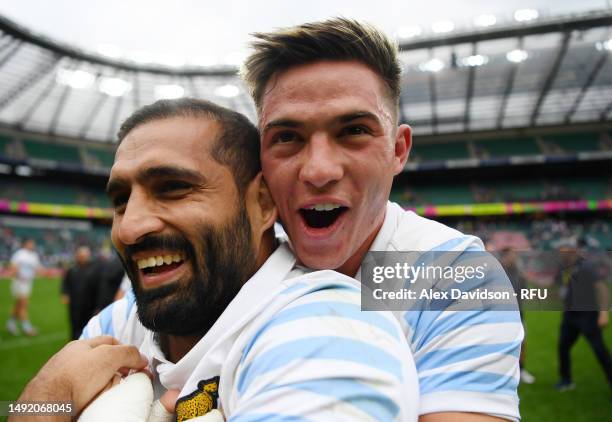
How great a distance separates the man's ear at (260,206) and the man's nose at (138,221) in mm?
315

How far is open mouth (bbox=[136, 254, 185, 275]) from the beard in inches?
1.2

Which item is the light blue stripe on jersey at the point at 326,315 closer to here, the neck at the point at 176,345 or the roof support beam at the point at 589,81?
the neck at the point at 176,345

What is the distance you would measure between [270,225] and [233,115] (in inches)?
16.3

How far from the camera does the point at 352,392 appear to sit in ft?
2.86

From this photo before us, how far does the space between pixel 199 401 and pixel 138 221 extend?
54 centimetres

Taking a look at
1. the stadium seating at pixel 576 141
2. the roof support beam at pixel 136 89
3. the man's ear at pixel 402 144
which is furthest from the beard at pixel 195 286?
the stadium seating at pixel 576 141

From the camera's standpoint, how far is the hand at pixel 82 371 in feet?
4.17

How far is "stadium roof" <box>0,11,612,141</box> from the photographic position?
893 inches

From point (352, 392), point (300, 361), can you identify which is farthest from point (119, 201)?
point (352, 392)

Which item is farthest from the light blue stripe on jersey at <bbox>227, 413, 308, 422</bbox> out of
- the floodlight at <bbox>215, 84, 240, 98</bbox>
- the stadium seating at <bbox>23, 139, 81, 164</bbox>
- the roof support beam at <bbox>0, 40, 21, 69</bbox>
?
the stadium seating at <bbox>23, 139, 81, 164</bbox>

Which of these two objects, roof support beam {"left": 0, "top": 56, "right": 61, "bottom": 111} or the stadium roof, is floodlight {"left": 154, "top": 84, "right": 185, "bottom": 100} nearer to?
the stadium roof

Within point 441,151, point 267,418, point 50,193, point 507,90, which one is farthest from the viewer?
point 50,193

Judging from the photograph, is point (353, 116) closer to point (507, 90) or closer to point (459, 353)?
point (459, 353)

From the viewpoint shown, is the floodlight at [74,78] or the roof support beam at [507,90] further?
the floodlight at [74,78]
